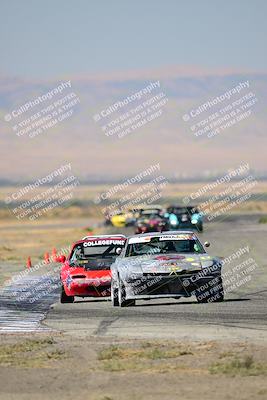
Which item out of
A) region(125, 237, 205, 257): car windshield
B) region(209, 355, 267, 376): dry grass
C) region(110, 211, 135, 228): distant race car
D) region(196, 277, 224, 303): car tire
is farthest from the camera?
region(110, 211, 135, 228): distant race car

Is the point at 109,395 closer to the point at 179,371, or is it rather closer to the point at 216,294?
the point at 179,371

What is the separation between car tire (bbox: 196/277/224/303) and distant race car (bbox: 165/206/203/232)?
119 ft

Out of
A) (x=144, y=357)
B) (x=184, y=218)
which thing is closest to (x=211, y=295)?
(x=144, y=357)

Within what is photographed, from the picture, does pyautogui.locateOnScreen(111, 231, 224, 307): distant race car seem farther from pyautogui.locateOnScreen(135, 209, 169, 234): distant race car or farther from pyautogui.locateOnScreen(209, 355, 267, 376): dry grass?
pyautogui.locateOnScreen(135, 209, 169, 234): distant race car

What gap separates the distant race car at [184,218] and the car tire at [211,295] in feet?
119

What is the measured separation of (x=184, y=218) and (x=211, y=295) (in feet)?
128

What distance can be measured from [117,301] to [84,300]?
87.3 inches

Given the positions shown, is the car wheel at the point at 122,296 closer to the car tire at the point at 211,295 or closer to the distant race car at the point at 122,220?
the car tire at the point at 211,295

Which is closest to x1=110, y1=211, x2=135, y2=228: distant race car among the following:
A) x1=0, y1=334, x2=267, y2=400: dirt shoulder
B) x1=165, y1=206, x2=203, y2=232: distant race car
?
x1=165, y1=206, x2=203, y2=232: distant race car

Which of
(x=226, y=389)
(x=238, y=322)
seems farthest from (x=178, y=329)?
(x=226, y=389)

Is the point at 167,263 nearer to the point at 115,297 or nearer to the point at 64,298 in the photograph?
the point at 115,297

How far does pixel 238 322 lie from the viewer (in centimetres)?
1816

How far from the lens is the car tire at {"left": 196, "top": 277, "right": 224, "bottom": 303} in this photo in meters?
21.8

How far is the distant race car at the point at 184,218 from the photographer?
59844 millimetres
